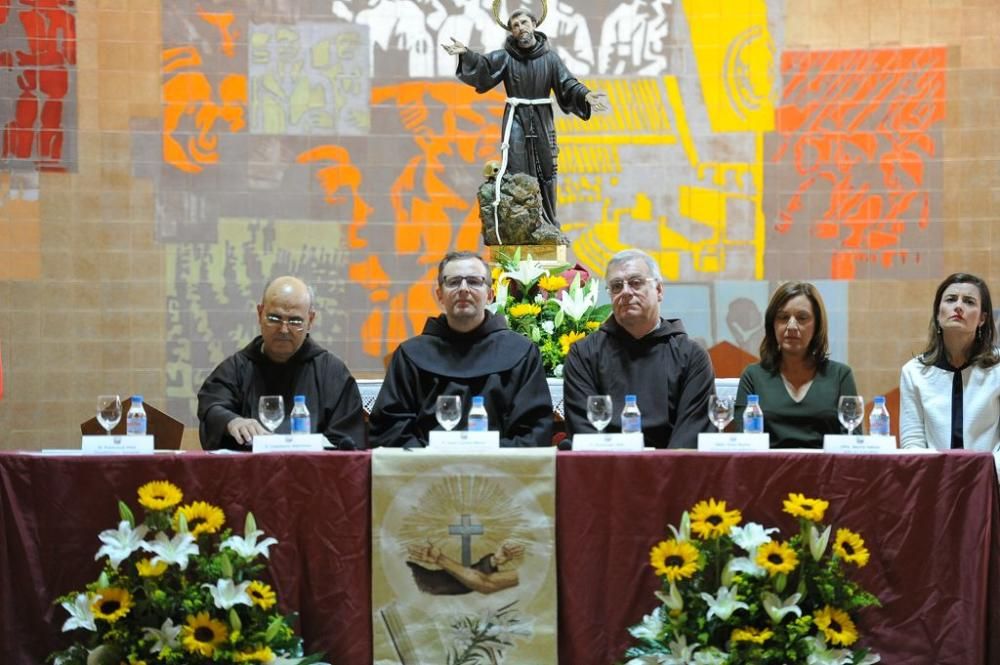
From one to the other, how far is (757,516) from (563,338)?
247cm

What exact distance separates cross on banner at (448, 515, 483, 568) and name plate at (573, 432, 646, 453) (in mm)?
419

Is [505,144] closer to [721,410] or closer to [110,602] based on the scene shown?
[721,410]

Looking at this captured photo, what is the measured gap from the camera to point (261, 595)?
13.4ft

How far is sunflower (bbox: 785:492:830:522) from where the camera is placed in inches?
157

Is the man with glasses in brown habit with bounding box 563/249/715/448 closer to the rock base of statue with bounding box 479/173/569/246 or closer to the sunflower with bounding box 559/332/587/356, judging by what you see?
the sunflower with bounding box 559/332/587/356

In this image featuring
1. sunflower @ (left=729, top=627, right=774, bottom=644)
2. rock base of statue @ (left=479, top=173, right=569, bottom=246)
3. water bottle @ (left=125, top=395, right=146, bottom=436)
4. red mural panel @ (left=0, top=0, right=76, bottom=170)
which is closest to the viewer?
sunflower @ (left=729, top=627, right=774, bottom=644)

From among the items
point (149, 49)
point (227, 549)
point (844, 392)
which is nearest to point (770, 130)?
point (149, 49)

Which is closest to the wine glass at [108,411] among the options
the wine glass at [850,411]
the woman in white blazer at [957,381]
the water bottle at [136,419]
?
the water bottle at [136,419]

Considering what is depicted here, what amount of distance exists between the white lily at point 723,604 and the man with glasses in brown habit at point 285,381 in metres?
1.58

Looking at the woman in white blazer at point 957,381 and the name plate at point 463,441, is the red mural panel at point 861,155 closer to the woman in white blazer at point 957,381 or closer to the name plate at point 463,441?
the woman in white blazer at point 957,381

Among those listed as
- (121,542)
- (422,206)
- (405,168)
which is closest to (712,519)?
(121,542)

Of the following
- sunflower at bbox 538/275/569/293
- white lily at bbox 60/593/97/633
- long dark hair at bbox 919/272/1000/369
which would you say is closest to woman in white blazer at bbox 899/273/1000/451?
long dark hair at bbox 919/272/1000/369

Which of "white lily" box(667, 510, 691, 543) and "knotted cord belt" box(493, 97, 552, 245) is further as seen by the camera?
"knotted cord belt" box(493, 97, 552, 245)

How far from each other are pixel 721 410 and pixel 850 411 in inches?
16.4
